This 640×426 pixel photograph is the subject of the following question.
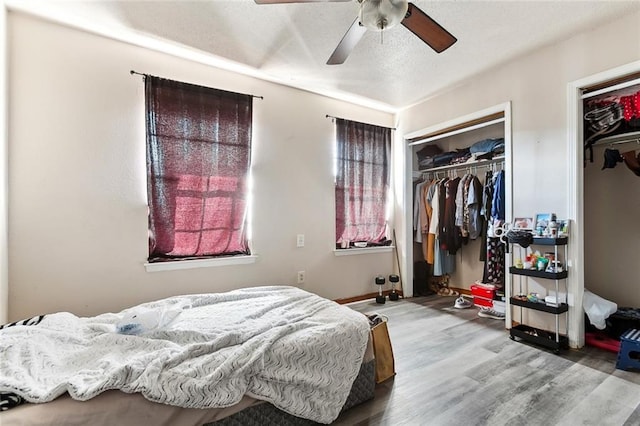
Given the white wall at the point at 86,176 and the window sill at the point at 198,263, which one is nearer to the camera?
the white wall at the point at 86,176

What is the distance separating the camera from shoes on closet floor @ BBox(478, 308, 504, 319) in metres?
3.14

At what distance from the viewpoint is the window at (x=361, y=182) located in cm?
361

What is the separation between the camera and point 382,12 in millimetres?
1478

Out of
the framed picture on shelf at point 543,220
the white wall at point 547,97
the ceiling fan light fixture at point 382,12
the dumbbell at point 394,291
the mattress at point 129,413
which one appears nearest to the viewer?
the mattress at point 129,413

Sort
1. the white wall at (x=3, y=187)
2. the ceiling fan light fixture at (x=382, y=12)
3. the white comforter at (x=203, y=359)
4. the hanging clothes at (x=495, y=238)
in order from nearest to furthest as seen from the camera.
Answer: the white comforter at (x=203, y=359), the ceiling fan light fixture at (x=382, y=12), the white wall at (x=3, y=187), the hanging clothes at (x=495, y=238)

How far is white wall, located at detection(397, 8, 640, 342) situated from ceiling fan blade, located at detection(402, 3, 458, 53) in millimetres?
1345

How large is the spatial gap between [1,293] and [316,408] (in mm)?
2162

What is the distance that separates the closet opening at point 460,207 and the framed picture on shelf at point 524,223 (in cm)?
11

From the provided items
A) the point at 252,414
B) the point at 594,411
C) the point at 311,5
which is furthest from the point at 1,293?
the point at 594,411

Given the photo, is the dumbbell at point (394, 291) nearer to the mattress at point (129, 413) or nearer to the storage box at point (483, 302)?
the storage box at point (483, 302)

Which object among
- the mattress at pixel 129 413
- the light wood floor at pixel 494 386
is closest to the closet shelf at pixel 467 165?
the light wood floor at pixel 494 386

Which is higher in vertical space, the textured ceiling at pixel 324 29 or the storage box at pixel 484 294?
the textured ceiling at pixel 324 29

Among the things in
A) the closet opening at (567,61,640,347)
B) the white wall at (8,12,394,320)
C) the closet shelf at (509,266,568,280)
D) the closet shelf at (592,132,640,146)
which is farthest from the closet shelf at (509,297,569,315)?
the white wall at (8,12,394,320)

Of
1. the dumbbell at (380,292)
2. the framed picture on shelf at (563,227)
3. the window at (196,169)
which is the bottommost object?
the dumbbell at (380,292)
